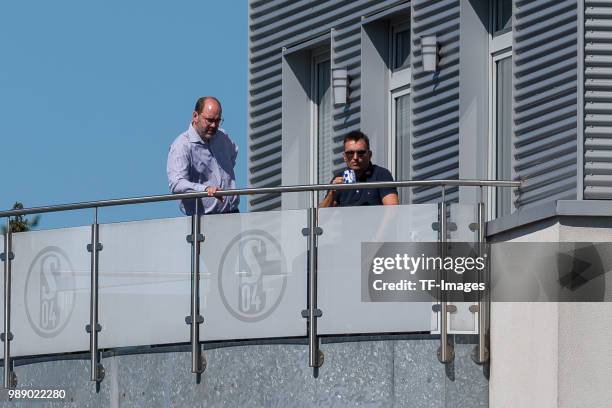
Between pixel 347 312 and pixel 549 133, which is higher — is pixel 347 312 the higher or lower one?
the lower one

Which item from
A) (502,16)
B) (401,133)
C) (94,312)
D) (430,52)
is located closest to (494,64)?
(502,16)

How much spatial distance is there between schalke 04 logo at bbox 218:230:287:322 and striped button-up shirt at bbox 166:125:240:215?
429 millimetres

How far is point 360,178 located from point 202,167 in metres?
1.37

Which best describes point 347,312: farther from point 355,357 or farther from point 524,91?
point 524,91

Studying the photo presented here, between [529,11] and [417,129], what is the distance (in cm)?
249

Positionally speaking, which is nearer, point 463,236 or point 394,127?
point 463,236

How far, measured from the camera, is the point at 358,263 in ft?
55.3

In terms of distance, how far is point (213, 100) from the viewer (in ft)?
56.1

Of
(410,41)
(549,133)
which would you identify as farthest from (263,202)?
(410,41)

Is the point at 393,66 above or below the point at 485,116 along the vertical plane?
above

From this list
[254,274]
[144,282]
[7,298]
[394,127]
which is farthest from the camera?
[394,127]

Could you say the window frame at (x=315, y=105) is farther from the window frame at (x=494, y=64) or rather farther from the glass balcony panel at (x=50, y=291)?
the glass balcony panel at (x=50, y=291)

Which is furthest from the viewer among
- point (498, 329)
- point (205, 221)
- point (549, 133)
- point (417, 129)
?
point (417, 129)

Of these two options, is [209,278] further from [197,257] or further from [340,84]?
[340,84]
